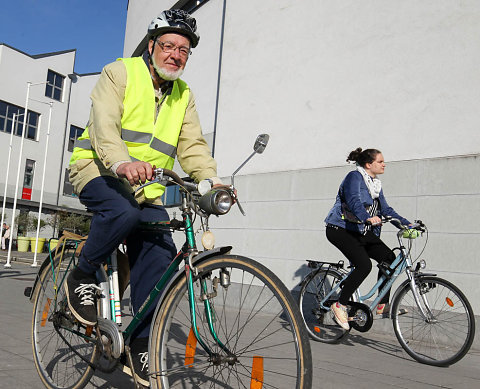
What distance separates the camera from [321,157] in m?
8.40

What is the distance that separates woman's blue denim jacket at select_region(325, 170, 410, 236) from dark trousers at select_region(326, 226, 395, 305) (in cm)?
10

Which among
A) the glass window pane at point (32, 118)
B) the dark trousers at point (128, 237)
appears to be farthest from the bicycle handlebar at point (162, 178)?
the glass window pane at point (32, 118)

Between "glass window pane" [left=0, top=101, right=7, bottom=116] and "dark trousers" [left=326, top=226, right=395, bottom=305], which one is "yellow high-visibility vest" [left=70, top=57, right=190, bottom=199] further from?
"glass window pane" [left=0, top=101, right=7, bottom=116]

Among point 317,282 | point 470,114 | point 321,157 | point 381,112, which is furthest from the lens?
point 321,157

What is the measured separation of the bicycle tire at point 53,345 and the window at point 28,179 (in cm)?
3533

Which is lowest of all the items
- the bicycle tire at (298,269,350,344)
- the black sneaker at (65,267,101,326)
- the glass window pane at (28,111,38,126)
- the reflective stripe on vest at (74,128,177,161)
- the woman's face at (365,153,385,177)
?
the bicycle tire at (298,269,350,344)

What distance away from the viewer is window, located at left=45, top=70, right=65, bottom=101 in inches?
1495

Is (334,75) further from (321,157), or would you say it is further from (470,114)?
(470,114)

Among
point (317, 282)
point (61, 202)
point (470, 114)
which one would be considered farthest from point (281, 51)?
point (61, 202)

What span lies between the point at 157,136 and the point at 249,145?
712cm

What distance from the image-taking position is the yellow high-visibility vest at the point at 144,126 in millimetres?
2796

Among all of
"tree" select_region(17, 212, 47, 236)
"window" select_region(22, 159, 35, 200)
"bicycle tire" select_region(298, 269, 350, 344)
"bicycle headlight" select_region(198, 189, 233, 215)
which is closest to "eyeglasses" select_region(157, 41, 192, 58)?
"bicycle headlight" select_region(198, 189, 233, 215)

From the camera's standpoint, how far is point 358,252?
5531 millimetres

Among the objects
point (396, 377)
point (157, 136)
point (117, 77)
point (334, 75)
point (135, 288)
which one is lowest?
point (396, 377)
